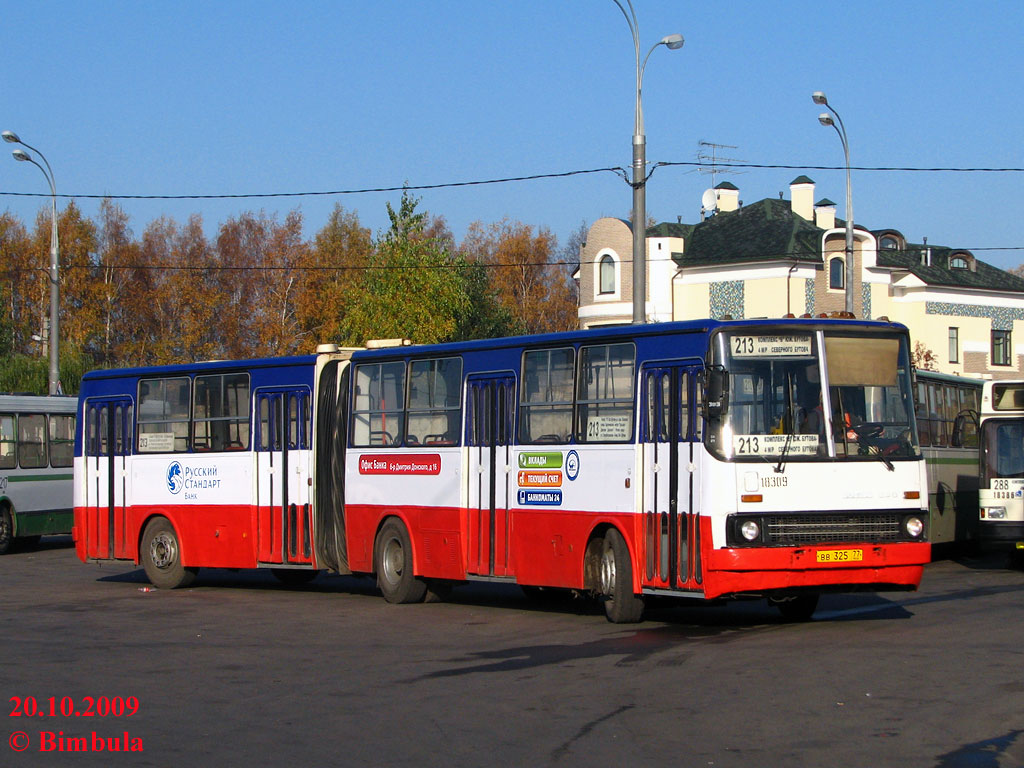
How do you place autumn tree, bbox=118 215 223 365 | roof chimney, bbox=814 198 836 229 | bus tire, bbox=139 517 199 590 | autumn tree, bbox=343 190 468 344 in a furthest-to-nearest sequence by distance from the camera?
1. autumn tree, bbox=118 215 223 365
2. roof chimney, bbox=814 198 836 229
3. autumn tree, bbox=343 190 468 344
4. bus tire, bbox=139 517 199 590

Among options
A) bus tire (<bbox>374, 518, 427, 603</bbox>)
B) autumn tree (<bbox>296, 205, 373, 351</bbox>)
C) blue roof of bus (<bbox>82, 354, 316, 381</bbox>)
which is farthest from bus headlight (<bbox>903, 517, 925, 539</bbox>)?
autumn tree (<bbox>296, 205, 373, 351</bbox>)

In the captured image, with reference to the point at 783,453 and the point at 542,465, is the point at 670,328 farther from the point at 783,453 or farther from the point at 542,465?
the point at 542,465

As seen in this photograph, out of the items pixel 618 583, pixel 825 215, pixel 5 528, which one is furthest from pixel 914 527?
pixel 825 215

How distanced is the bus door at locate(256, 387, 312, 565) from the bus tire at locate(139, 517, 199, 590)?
1.82 metres

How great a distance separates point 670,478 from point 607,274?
46.0 meters

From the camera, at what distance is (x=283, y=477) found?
763 inches

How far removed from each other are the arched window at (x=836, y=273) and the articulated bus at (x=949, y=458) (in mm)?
31880

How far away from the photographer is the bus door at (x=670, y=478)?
14.0m

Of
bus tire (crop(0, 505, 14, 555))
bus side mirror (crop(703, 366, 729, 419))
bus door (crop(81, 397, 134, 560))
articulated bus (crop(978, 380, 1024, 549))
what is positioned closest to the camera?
bus side mirror (crop(703, 366, 729, 419))

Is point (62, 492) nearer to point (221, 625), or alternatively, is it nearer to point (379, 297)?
point (221, 625)

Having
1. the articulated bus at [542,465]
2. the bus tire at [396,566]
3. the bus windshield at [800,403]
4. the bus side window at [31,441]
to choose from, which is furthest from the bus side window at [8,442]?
the bus windshield at [800,403]

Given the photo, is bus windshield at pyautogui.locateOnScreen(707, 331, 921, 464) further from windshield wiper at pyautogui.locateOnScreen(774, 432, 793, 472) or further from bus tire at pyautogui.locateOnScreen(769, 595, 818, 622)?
bus tire at pyautogui.locateOnScreen(769, 595, 818, 622)

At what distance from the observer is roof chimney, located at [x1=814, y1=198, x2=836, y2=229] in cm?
6586

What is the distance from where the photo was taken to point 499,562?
16.6 meters
